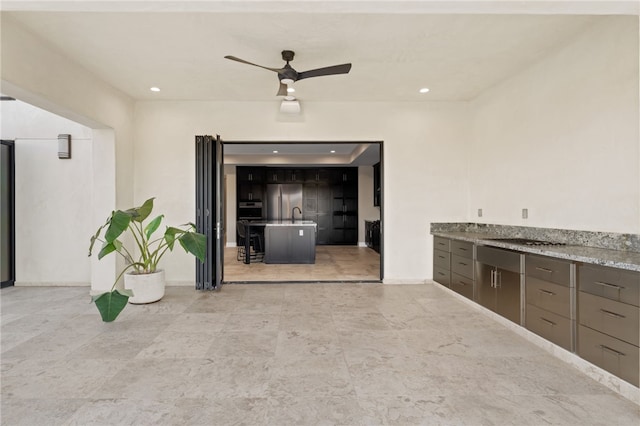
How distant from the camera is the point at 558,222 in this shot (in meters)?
3.10

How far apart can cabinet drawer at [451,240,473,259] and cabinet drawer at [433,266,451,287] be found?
0.39 m

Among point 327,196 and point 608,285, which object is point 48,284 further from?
point 327,196

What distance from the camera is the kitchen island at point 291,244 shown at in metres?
6.64

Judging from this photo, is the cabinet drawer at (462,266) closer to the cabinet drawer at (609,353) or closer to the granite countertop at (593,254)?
the granite countertop at (593,254)

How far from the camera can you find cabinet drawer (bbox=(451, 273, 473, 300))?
12.2 feet

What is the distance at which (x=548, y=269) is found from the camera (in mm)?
2547

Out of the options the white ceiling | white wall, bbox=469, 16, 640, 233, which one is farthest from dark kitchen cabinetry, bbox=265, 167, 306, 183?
white wall, bbox=469, 16, 640, 233

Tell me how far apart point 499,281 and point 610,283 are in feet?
3.79

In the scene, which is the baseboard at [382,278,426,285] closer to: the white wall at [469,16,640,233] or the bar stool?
the white wall at [469,16,640,233]

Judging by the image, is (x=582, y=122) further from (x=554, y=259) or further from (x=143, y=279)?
(x=143, y=279)

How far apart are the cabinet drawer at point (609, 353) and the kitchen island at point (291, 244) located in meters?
4.86

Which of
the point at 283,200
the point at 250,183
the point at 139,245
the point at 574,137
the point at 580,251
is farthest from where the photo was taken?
the point at 283,200

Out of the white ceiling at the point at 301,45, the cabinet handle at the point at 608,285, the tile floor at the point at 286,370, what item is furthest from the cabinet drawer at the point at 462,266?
the white ceiling at the point at 301,45

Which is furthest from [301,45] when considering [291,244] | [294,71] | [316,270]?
[291,244]
